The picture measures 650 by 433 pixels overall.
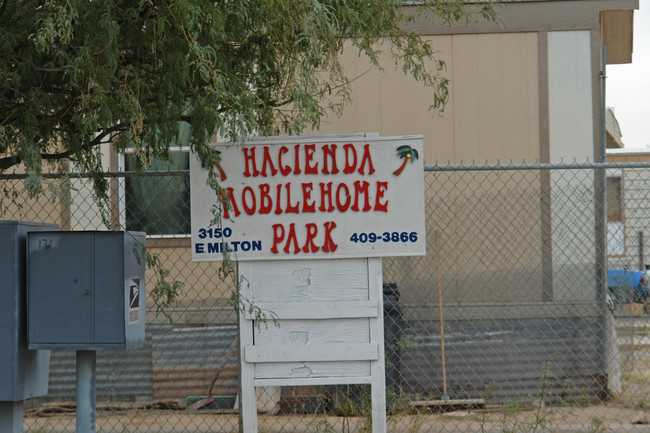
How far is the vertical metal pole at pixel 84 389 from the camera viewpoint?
411 centimetres

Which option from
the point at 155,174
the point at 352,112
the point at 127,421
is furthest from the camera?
the point at 352,112

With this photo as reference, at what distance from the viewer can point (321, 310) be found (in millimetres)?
4414

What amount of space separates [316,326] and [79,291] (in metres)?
1.43

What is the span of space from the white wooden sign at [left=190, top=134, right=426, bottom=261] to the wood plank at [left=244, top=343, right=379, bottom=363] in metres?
0.56

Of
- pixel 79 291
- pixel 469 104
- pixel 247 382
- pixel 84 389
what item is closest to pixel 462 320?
pixel 469 104

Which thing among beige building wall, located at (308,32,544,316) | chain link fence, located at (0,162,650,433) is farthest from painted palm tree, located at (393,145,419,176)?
Result: beige building wall, located at (308,32,544,316)

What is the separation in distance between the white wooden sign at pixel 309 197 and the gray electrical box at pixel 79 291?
0.63 metres

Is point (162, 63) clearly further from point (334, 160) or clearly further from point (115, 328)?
point (115, 328)

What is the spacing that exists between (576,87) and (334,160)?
14.4ft

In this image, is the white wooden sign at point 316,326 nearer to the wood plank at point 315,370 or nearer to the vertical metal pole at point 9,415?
the wood plank at point 315,370

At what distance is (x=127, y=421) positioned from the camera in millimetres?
6789

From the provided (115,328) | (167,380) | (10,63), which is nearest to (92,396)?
(115,328)

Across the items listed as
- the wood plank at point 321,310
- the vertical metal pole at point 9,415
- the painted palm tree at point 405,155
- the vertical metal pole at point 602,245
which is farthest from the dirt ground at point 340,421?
the painted palm tree at point 405,155

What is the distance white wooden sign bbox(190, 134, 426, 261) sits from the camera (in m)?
4.41
